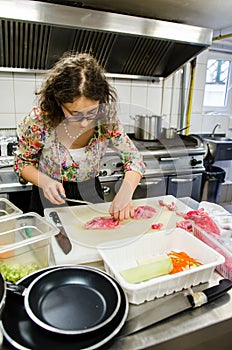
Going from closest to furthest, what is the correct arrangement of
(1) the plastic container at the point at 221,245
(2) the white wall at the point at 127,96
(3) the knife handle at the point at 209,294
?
1. (3) the knife handle at the point at 209,294
2. (1) the plastic container at the point at 221,245
3. (2) the white wall at the point at 127,96

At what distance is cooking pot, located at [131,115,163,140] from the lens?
2.21 meters

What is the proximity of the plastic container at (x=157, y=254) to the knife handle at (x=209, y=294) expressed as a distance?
40 mm

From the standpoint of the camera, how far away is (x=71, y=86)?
964 mm

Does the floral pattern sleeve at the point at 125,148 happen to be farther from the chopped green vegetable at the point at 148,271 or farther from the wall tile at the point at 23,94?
the wall tile at the point at 23,94

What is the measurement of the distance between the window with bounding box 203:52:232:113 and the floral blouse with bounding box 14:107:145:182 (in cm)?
218

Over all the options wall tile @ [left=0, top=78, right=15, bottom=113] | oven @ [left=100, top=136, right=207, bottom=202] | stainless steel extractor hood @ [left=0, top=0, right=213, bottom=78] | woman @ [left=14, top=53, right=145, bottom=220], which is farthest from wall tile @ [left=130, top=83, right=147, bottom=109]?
woman @ [left=14, top=53, right=145, bottom=220]

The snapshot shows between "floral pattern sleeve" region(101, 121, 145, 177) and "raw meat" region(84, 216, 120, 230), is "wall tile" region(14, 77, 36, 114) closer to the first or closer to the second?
"floral pattern sleeve" region(101, 121, 145, 177)

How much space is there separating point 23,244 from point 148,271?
300 mm

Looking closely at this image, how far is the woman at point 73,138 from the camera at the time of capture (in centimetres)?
98

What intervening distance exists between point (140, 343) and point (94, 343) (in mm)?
94

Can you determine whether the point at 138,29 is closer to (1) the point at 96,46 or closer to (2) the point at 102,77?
(1) the point at 96,46

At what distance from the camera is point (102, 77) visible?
1.07 metres

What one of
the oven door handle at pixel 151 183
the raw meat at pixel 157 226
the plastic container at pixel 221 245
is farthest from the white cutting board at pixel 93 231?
the oven door handle at pixel 151 183

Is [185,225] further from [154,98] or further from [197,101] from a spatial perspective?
[197,101]
